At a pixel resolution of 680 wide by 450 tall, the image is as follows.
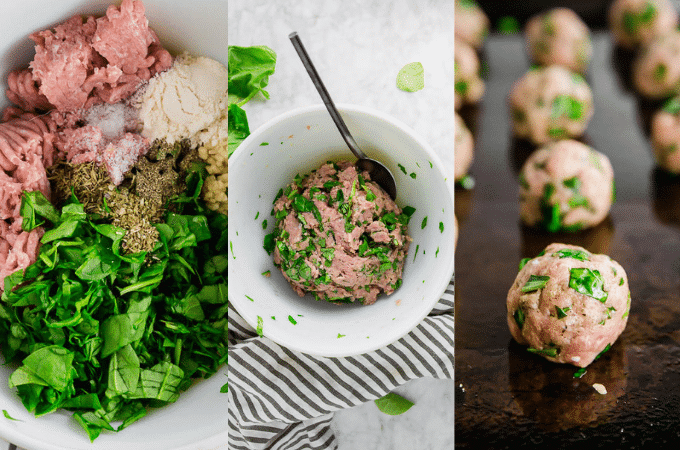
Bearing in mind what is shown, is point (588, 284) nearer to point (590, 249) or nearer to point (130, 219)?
point (590, 249)

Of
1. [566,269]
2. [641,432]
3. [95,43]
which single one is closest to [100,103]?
[95,43]

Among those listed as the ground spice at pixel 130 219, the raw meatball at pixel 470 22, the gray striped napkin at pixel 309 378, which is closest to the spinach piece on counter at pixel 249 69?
the ground spice at pixel 130 219

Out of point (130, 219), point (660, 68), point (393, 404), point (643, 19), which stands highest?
point (130, 219)

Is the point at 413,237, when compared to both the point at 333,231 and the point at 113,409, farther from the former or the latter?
the point at 113,409

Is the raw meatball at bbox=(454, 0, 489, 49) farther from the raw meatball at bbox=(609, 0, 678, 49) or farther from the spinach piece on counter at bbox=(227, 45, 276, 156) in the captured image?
the spinach piece on counter at bbox=(227, 45, 276, 156)

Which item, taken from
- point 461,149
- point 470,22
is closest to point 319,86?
point 461,149

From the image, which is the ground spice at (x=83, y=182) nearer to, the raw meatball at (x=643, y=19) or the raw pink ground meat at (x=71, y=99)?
the raw pink ground meat at (x=71, y=99)

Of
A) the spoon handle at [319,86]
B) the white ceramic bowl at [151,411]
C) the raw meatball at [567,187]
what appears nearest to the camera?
the spoon handle at [319,86]
